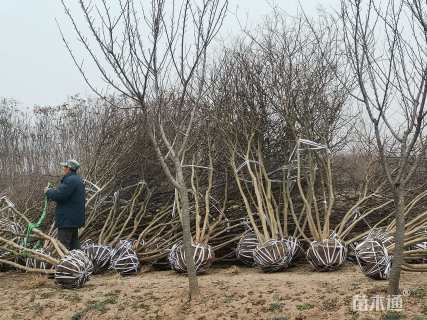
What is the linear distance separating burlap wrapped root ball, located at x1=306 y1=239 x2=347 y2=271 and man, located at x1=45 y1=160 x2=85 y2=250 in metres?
2.98

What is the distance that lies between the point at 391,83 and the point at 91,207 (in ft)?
17.5

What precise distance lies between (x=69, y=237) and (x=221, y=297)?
2.75 metres

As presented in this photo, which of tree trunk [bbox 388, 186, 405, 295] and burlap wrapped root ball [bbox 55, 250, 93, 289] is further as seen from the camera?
burlap wrapped root ball [bbox 55, 250, 93, 289]

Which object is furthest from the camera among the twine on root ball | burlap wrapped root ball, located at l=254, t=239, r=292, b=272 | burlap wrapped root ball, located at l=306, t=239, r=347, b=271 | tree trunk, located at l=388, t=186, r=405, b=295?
the twine on root ball

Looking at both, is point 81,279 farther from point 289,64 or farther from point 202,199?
point 289,64

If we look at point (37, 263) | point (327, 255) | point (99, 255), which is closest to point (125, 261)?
point (99, 255)

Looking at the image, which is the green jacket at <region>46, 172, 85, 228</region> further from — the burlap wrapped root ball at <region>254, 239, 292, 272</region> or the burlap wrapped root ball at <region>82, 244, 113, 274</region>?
the burlap wrapped root ball at <region>254, 239, 292, 272</region>

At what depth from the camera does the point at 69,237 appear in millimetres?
6969

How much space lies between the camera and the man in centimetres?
681

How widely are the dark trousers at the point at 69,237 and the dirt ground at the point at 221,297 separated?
2.05ft

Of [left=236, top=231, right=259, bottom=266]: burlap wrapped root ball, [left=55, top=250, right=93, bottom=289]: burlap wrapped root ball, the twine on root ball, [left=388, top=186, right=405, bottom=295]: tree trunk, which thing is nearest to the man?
[left=55, top=250, right=93, bottom=289]: burlap wrapped root ball

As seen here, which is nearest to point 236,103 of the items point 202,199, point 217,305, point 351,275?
point 202,199

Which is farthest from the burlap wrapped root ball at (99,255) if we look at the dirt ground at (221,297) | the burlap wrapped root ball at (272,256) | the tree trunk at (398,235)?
the tree trunk at (398,235)

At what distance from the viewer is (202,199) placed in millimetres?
8023
